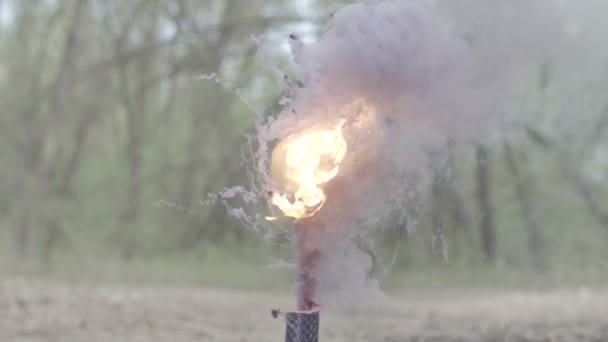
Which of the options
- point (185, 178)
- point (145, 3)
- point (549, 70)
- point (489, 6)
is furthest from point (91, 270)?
point (489, 6)

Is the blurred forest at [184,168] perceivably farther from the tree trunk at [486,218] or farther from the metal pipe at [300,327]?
the metal pipe at [300,327]

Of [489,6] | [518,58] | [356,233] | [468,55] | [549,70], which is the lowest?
[356,233]

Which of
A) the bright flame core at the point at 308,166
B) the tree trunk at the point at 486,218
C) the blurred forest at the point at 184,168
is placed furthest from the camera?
the tree trunk at the point at 486,218

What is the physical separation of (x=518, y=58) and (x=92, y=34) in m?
14.5

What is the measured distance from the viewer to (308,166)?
4.52m

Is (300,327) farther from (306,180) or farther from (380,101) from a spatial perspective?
(380,101)

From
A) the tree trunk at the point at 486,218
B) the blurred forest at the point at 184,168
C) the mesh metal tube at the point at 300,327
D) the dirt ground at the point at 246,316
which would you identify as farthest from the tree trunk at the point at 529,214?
the mesh metal tube at the point at 300,327

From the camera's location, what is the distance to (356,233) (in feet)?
15.9

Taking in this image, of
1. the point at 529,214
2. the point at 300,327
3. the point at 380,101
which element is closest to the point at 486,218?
the point at 529,214

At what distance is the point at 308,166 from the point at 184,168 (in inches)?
536

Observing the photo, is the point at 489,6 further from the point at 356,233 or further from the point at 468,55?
the point at 356,233

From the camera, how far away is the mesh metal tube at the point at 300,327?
421 cm

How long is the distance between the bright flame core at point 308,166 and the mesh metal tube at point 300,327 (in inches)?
20.7

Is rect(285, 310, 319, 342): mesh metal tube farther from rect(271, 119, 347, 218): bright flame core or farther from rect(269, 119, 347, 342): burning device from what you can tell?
rect(271, 119, 347, 218): bright flame core
